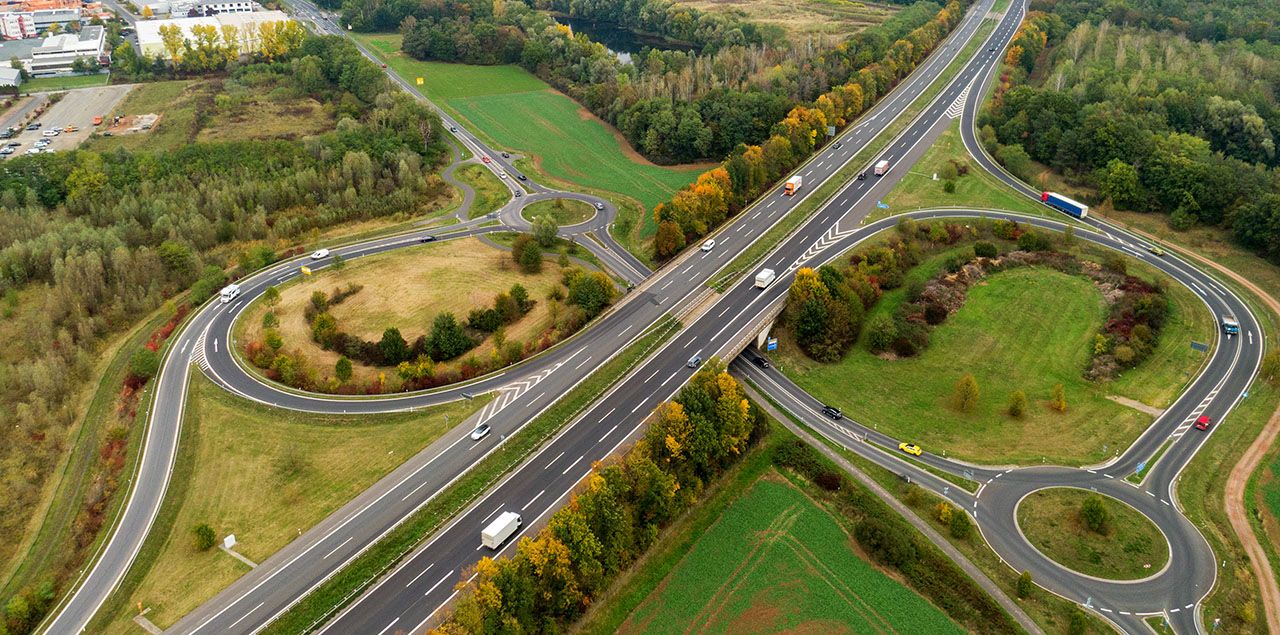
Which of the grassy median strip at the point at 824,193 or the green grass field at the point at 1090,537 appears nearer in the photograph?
the green grass field at the point at 1090,537

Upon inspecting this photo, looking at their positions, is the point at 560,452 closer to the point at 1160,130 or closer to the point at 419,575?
the point at 419,575

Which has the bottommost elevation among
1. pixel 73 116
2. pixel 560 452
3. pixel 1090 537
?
pixel 73 116

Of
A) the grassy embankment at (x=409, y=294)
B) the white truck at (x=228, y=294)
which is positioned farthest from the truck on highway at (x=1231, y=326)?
the white truck at (x=228, y=294)

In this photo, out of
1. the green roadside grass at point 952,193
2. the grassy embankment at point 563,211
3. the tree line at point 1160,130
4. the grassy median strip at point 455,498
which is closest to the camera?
the grassy median strip at point 455,498

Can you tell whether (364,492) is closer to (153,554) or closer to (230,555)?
Result: (230,555)

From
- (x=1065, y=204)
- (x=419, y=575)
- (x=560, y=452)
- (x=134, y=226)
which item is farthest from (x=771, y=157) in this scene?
(x=134, y=226)

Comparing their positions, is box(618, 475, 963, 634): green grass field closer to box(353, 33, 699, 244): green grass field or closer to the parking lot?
box(353, 33, 699, 244): green grass field

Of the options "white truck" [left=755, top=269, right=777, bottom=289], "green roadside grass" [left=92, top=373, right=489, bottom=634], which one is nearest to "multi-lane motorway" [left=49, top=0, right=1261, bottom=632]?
"white truck" [left=755, top=269, right=777, bottom=289]

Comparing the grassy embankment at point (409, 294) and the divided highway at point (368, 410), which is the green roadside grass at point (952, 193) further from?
the grassy embankment at point (409, 294)

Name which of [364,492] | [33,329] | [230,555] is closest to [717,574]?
[364,492]
